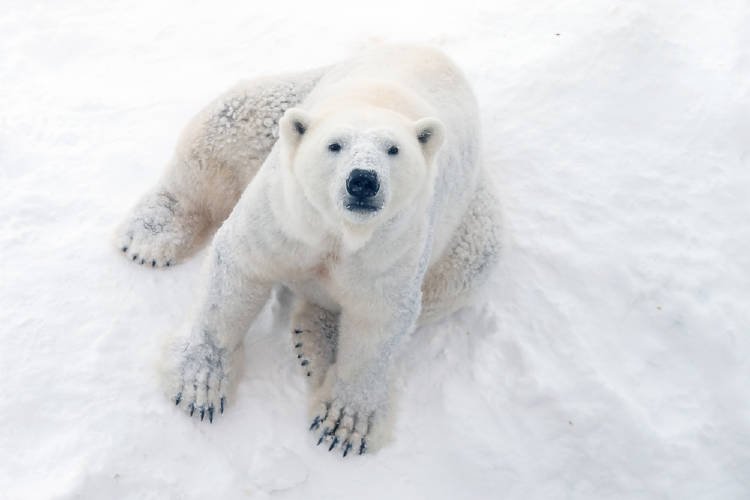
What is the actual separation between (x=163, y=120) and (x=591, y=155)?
2.75 meters

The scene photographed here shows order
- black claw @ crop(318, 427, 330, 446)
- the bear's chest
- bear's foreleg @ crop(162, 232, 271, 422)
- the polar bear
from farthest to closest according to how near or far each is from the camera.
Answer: black claw @ crop(318, 427, 330, 446) → bear's foreleg @ crop(162, 232, 271, 422) → the bear's chest → the polar bear

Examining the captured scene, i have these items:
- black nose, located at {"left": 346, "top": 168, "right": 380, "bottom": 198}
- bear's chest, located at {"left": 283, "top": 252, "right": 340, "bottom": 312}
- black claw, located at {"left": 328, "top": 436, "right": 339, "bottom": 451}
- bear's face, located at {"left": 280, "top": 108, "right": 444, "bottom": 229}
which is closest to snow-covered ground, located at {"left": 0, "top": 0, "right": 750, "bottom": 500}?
black claw, located at {"left": 328, "top": 436, "right": 339, "bottom": 451}

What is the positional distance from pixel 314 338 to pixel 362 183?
137cm

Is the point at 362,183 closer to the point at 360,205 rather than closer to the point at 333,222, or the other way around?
the point at 360,205

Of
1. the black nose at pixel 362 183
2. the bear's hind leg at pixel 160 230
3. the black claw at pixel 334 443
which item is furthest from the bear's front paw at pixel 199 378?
the black nose at pixel 362 183

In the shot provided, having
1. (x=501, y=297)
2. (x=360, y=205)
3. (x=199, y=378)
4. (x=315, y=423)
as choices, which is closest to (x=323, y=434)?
(x=315, y=423)

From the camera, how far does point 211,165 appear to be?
11.3 ft

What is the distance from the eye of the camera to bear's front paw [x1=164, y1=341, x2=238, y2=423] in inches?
114

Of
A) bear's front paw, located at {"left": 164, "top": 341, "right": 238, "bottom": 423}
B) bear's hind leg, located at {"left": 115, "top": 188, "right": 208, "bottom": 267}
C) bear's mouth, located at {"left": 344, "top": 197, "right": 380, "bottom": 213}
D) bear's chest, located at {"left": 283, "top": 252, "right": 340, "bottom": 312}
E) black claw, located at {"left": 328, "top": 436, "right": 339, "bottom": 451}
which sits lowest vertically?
black claw, located at {"left": 328, "top": 436, "right": 339, "bottom": 451}

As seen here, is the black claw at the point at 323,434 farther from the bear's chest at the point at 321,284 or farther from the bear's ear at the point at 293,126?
the bear's ear at the point at 293,126

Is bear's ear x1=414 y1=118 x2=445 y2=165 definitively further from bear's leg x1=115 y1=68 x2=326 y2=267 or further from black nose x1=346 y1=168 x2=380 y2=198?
bear's leg x1=115 y1=68 x2=326 y2=267

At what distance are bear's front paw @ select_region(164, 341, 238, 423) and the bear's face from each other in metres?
1.08

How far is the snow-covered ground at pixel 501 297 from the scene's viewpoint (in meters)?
2.85

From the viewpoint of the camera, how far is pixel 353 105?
2.36 m
